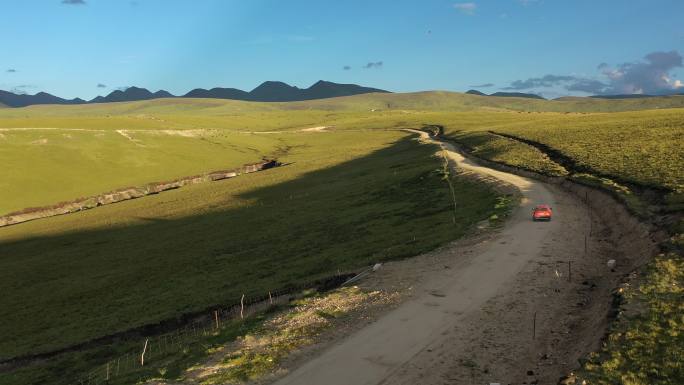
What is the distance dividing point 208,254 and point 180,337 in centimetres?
2293

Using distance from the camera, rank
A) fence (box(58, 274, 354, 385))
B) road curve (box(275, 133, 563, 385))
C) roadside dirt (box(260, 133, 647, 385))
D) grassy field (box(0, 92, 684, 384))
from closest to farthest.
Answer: roadside dirt (box(260, 133, 647, 385))
road curve (box(275, 133, 563, 385))
fence (box(58, 274, 354, 385))
grassy field (box(0, 92, 684, 384))

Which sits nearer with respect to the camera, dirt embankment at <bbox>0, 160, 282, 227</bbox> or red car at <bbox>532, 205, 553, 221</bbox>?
red car at <bbox>532, 205, 553, 221</bbox>

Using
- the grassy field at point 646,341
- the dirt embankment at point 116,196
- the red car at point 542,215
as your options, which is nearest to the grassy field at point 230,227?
the grassy field at point 646,341

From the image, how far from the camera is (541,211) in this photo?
3953 centimetres

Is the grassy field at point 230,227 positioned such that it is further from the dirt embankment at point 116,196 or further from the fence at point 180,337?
the dirt embankment at point 116,196

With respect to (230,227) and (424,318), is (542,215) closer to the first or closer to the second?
(424,318)

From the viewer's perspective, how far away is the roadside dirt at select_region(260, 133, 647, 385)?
18797 mm

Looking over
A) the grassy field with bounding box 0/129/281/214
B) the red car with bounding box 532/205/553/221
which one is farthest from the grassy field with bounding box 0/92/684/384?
the red car with bounding box 532/205/553/221

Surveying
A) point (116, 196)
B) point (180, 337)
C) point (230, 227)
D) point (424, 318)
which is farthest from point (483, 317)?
point (116, 196)

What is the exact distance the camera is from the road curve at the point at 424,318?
19234mm

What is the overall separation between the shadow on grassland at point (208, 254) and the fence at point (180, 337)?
213cm

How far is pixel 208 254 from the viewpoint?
54.0 metres

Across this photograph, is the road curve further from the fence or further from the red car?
the fence

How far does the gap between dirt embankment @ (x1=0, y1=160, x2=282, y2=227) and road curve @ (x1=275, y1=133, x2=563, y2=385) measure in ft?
329
